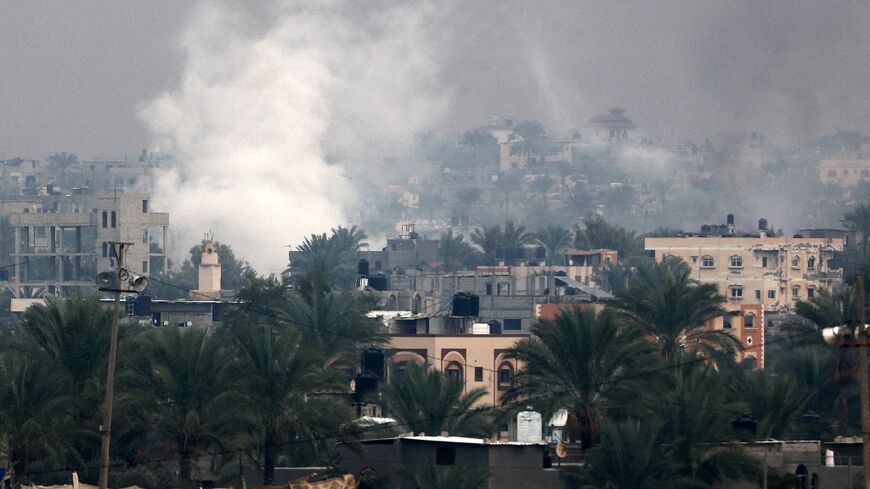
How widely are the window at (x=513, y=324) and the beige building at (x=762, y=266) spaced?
15.8 metres

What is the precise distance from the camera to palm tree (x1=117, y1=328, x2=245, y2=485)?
211ft

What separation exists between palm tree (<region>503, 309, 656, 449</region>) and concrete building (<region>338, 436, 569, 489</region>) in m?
3.78

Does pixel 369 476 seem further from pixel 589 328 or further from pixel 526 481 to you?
pixel 589 328

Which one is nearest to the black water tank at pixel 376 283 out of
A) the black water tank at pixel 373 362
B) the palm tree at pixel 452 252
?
the black water tank at pixel 373 362

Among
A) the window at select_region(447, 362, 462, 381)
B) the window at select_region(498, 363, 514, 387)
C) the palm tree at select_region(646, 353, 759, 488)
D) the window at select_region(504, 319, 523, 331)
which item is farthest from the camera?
the window at select_region(504, 319, 523, 331)

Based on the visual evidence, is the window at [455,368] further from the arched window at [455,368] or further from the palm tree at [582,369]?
the palm tree at [582,369]

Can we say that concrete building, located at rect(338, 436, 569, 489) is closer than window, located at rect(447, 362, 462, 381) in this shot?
Yes

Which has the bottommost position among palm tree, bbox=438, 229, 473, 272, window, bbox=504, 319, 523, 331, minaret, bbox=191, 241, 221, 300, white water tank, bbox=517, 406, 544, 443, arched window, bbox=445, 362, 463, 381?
white water tank, bbox=517, 406, 544, 443

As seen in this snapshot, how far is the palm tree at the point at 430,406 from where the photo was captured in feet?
230

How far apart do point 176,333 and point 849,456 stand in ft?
55.1

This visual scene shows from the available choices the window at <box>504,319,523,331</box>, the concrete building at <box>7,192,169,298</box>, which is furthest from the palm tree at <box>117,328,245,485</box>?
the concrete building at <box>7,192,169,298</box>

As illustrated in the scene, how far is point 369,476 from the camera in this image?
6181cm

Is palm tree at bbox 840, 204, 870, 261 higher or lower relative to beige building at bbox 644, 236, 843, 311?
higher

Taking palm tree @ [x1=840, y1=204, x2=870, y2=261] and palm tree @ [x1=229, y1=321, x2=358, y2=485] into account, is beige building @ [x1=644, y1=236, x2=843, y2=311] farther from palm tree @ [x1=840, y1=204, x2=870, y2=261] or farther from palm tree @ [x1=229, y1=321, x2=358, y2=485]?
palm tree @ [x1=229, y1=321, x2=358, y2=485]
